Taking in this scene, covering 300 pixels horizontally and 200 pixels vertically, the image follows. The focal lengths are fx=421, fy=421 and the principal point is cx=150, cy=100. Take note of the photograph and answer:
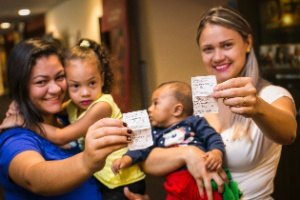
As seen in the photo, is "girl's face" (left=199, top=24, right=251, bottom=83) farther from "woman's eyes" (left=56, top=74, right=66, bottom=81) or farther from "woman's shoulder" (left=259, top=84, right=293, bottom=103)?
"woman's eyes" (left=56, top=74, right=66, bottom=81)

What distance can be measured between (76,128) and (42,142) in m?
0.13

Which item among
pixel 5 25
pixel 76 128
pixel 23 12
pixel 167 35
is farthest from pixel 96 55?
pixel 5 25

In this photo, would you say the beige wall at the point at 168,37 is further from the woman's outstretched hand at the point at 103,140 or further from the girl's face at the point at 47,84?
the woman's outstretched hand at the point at 103,140

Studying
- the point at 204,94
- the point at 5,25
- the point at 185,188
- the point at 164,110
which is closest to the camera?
the point at 204,94

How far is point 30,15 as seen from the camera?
9.34 meters

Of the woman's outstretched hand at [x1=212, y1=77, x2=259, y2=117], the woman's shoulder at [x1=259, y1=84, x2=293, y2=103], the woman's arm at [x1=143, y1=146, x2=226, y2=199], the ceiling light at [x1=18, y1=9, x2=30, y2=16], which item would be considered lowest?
the woman's arm at [x1=143, y1=146, x2=226, y2=199]

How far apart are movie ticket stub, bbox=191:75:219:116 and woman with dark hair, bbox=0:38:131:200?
0.22 metres

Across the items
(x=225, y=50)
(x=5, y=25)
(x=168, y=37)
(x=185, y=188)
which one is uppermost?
(x=5, y=25)

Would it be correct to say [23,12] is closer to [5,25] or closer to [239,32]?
[5,25]

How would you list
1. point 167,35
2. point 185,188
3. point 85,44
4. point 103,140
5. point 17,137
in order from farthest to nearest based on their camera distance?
point 167,35 → point 85,44 → point 185,188 → point 17,137 → point 103,140

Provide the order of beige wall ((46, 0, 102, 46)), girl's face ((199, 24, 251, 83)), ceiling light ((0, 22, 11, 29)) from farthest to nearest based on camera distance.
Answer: ceiling light ((0, 22, 11, 29)) < beige wall ((46, 0, 102, 46)) < girl's face ((199, 24, 251, 83))

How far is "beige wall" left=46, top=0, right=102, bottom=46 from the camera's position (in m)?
5.68

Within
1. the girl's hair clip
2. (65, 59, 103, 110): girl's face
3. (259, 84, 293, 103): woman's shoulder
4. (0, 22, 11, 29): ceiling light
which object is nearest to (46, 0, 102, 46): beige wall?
(0, 22, 11, 29): ceiling light

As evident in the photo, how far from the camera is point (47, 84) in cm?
145
